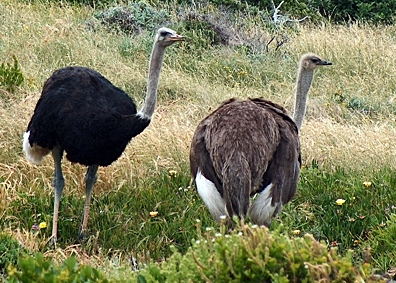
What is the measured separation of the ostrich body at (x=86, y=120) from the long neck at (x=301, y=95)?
1.03 meters

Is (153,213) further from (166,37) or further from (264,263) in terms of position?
(264,263)

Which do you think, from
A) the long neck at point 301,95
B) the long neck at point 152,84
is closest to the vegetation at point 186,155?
the long neck at point 301,95

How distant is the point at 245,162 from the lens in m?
4.75

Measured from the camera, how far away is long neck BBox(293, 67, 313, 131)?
20.3ft

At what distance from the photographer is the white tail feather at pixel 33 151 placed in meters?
6.05

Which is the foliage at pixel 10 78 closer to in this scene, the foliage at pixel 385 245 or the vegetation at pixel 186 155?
the vegetation at pixel 186 155

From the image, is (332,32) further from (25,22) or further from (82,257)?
(82,257)

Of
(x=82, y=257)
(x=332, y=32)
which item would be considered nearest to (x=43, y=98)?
(x=82, y=257)

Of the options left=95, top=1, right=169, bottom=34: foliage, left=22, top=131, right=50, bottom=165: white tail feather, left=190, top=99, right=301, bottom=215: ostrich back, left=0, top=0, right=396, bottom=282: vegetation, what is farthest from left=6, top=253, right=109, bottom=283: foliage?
left=95, top=1, right=169, bottom=34: foliage

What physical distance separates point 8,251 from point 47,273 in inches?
73.7

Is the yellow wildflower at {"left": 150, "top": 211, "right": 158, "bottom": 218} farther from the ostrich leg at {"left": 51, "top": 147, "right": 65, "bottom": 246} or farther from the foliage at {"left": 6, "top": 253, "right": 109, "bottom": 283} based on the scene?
the foliage at {"left": 6, "top": 253, "right": 109, "bottom": 283}

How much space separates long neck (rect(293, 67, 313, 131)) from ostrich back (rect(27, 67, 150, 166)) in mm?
1188

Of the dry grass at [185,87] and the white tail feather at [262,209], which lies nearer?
the white tail feather at [262,209]

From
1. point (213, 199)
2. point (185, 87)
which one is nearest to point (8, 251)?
point (213, 199)
